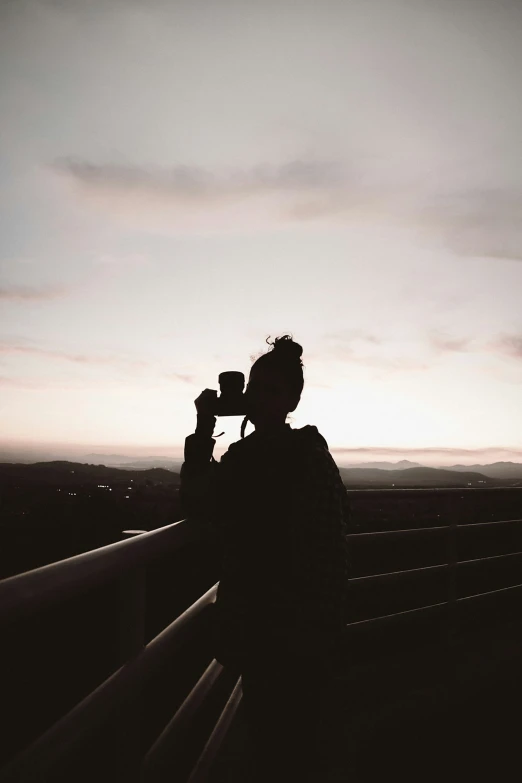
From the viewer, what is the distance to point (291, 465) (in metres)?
1.73

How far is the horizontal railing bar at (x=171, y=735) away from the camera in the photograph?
5.30ft

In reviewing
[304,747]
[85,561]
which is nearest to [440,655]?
[304,747]

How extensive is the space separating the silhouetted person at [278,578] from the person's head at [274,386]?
5.1 inches

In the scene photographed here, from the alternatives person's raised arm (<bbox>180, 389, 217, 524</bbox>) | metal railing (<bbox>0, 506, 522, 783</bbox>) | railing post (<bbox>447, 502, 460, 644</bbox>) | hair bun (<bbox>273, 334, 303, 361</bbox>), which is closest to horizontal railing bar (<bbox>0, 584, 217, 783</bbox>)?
metal railing (<bbox>0, 506, 522, 783</bbox>)

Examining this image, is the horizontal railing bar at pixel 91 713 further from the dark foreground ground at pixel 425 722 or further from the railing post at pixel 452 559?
the railing post at pixel 452 559

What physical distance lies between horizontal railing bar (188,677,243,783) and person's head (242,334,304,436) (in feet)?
4.38

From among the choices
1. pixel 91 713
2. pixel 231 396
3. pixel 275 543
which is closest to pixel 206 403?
pixel 231 396

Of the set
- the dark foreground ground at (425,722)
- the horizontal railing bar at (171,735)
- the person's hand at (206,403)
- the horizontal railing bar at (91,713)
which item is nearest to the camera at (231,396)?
the person's hand at (206,403)

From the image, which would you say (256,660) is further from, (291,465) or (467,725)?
(467,725)

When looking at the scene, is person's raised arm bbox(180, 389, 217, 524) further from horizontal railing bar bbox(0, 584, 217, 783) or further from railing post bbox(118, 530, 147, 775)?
horizontal railing bar bbox(0, 584, 217, 783)

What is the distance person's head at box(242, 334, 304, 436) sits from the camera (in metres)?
1.91

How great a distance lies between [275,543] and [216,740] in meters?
1.32

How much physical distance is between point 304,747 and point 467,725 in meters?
2.15

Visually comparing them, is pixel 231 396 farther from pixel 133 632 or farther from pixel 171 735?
pixel 171 735
